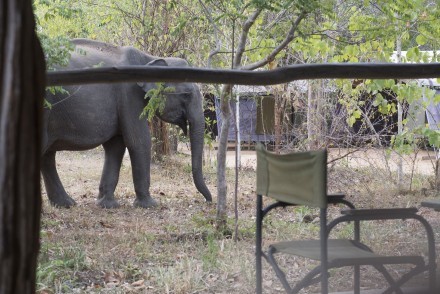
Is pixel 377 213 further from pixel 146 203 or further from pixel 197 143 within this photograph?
pixel 197 143

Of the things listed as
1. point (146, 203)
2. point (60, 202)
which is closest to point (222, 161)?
point (146, 203)

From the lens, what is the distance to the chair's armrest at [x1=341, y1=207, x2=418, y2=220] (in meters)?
3.24

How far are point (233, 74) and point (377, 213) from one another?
1099 mm

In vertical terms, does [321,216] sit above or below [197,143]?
above

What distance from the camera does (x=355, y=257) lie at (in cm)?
322

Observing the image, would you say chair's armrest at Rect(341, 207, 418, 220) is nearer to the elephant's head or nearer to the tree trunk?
the tree trunk

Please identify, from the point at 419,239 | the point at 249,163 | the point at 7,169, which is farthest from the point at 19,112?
the point at 249,163

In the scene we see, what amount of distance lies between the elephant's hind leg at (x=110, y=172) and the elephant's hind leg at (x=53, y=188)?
0.37 meters

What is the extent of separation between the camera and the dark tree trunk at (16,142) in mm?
1303

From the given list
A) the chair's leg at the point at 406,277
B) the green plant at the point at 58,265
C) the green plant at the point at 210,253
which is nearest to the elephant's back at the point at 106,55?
the green plant at the point at 210,253

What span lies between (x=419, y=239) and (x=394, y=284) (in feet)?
9.94

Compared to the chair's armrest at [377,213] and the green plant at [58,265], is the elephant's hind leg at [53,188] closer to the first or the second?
the green plant at [58,265]

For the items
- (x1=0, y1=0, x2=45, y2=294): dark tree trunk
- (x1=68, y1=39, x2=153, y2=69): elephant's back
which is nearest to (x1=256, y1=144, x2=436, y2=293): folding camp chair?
(x1=0, y1=0, x2=45, y2=294): dark tree trunk

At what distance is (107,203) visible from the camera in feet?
29.6
